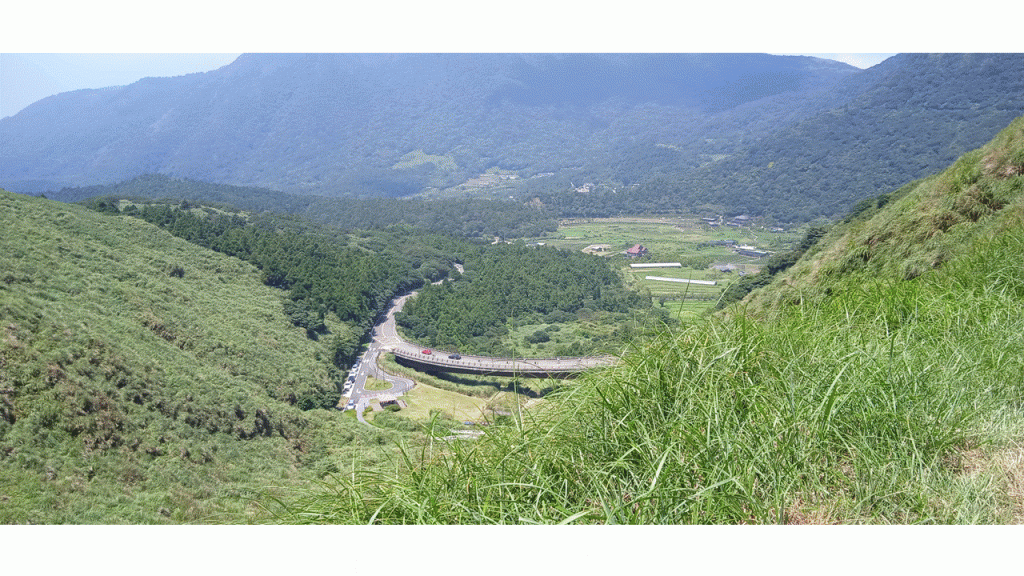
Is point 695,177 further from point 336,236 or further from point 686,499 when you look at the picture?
point 686,499

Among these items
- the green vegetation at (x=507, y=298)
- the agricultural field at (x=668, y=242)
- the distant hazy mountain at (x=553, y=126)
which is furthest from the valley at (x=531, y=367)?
the distant hazy mountain at (x=553, y=126)

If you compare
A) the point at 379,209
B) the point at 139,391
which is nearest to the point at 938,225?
the point at 139,391

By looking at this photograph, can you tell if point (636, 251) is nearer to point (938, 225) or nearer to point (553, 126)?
point (938, 225)

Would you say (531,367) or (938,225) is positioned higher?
(938,225)

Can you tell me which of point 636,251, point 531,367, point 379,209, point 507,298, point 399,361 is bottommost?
point 636,251

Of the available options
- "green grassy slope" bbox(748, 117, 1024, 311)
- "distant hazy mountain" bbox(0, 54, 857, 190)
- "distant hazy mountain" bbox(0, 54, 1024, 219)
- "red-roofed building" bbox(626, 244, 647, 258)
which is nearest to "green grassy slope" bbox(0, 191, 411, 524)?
"green grassy slope" bbox(748, 117, 1024, 311)

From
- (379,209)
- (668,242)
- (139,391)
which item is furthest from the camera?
(379,209)

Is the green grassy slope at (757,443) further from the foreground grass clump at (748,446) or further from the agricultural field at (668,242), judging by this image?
the agricultural field at (668,242)
